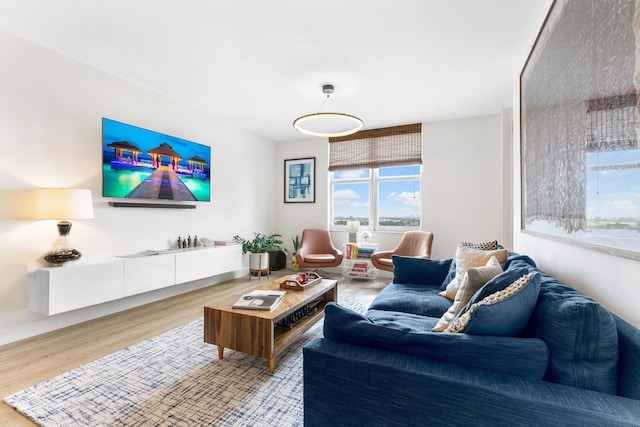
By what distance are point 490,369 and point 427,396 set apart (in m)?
0.24

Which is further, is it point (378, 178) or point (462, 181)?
point (378, 178)

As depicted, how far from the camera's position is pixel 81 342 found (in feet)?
8.36

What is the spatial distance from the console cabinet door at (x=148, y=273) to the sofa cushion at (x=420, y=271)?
8.47 feet

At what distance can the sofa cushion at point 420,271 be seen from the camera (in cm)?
282

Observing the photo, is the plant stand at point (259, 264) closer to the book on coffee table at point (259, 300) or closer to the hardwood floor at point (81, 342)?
the hardwood floor at point (81, 342)

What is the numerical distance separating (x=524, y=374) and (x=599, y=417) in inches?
8.1

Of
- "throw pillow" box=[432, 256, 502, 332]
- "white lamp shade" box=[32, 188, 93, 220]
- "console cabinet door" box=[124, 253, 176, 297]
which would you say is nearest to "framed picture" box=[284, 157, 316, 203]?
"console cabinet door" box=[124, 253, 176, 297]

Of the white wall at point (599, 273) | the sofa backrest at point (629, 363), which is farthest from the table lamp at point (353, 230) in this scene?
the sofa backrest at point (629, 363)

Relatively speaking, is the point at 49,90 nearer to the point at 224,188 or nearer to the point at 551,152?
the point at 224,188

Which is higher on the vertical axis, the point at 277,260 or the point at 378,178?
the point at 378,178

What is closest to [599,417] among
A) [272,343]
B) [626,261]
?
[626,261]

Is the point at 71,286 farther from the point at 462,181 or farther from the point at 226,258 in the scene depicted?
the point at 462,181

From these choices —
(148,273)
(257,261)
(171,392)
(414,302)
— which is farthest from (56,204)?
(414,302)

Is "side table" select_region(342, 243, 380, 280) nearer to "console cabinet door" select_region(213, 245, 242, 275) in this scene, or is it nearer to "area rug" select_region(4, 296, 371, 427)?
"console cabinet door" select_region(213, 245, 242, 275)
